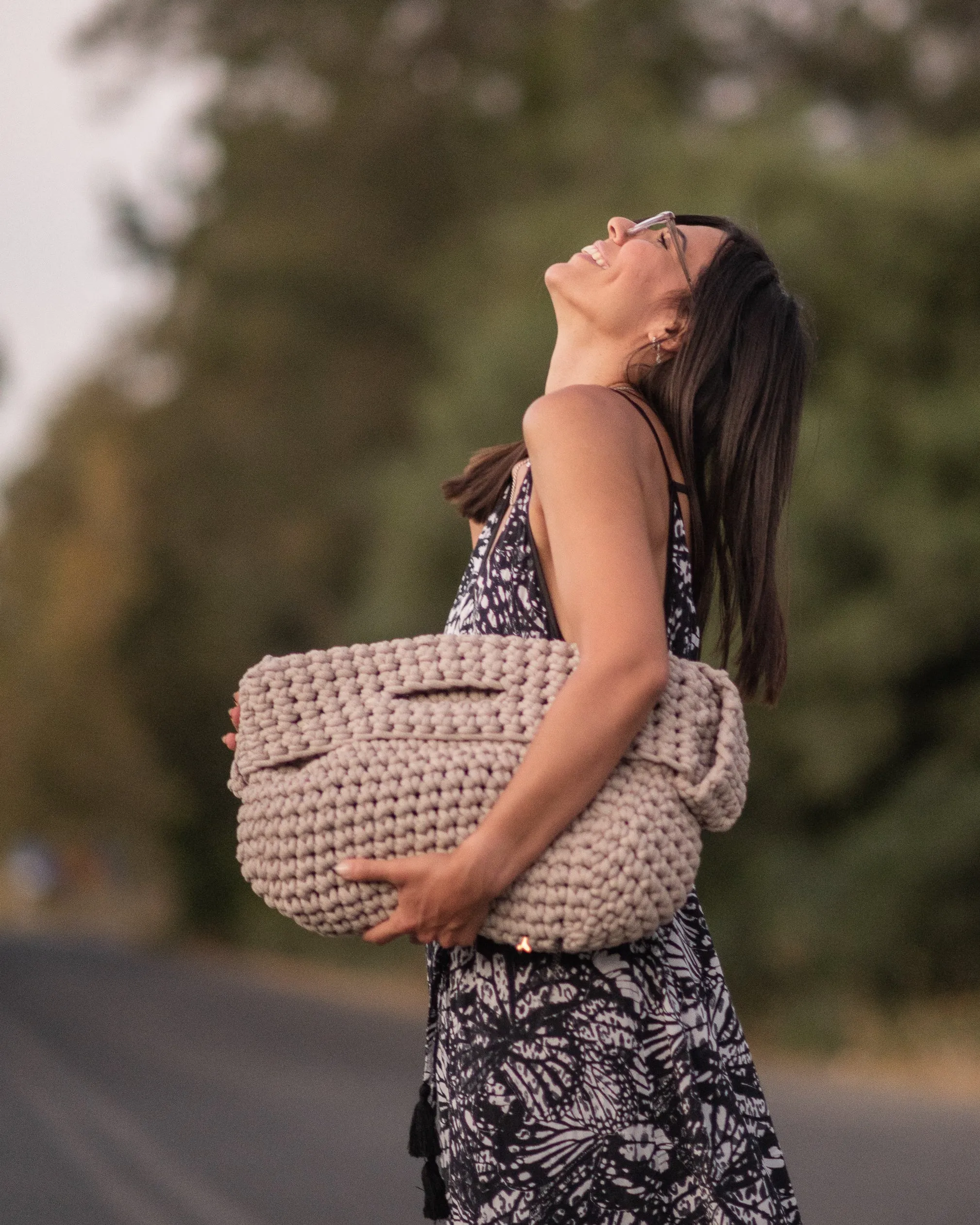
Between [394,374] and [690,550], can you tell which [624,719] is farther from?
[394,374]

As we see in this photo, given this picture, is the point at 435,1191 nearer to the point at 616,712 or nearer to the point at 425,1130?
the point at 425,1130

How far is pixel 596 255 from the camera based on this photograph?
252 cm

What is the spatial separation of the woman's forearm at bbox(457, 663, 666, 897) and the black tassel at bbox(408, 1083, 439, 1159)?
1.36ft

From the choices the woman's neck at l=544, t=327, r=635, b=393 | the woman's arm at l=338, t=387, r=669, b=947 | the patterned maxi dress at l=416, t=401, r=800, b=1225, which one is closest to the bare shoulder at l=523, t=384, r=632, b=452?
the woman's arm at l=338, t=387, r=669, b=947

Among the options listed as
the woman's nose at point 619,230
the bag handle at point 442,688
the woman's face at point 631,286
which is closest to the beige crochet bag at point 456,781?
the bag handle at point 442,688

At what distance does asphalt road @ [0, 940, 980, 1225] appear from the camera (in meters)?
7.23

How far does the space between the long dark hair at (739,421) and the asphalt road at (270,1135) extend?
15.5 feet

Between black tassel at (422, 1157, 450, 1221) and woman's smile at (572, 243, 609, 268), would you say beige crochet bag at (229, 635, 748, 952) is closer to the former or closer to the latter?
black tassel at (422, 1157, 450, 1221)

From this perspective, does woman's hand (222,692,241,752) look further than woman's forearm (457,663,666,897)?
Yes

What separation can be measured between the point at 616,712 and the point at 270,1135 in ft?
25.9

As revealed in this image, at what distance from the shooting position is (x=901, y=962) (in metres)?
14.3

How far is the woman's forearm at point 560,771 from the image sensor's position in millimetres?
2084

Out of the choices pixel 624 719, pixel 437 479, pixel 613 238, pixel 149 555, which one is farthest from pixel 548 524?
pixel 149 555

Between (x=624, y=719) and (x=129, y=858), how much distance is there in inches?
1921
